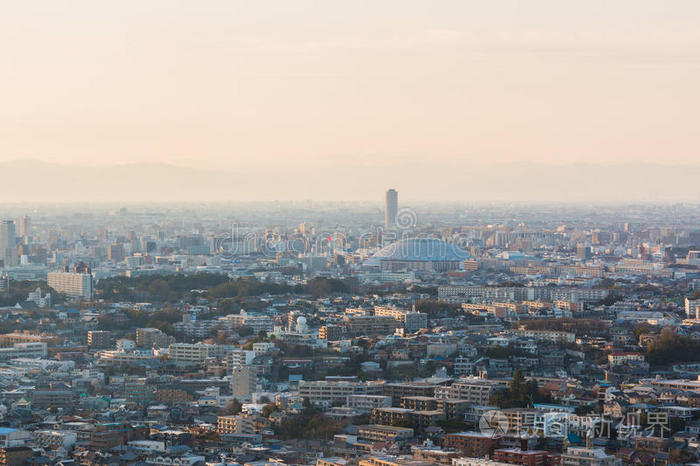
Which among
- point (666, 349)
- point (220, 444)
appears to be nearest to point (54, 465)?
point (220, 444)

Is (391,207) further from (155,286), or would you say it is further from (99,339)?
(99,339)

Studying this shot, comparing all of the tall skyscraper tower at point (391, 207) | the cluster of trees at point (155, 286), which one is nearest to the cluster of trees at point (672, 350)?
the cluster of trees at point (155, 286)

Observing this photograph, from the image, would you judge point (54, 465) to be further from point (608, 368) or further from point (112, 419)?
point (608, 368)

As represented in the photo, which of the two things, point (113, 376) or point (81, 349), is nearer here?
point (113, 376)

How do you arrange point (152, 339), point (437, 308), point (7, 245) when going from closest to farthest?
point (152, 339), point (437, 308), point (7, 245)

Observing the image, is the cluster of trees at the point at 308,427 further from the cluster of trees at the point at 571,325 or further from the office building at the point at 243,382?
the cluster of trees at the point at 571,325

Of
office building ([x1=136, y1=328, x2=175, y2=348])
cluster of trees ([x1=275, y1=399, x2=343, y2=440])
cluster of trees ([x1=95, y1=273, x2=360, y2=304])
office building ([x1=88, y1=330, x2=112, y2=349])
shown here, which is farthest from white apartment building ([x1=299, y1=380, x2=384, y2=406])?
cluster of trees ([x1=95, y1=273, x2=360, y2=304])

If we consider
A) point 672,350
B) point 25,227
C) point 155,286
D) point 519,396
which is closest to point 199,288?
point 155,286
